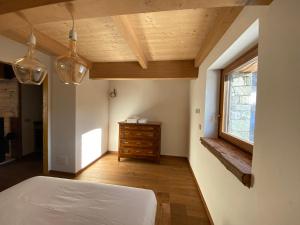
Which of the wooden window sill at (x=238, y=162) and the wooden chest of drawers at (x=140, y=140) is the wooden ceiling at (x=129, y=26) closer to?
the wooden window sill at (x=238, y=162)

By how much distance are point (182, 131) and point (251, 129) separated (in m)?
2.61

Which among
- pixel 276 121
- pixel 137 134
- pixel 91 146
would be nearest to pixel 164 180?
pixel 137 134

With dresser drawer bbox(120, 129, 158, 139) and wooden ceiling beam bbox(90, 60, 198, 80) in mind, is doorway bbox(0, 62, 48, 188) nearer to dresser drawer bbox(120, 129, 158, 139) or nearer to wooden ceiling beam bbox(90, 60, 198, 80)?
wooden ceiling beam bbox(90, 60, 198, 80)

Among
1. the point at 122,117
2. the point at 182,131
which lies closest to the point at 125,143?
the point at 122,117

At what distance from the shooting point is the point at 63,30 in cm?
181

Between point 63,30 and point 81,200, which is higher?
point 63,30

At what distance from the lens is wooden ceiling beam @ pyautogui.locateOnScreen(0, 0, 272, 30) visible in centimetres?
95

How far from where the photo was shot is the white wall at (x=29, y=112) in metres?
3.70

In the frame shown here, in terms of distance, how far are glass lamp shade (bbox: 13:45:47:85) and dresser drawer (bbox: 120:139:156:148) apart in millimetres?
2547

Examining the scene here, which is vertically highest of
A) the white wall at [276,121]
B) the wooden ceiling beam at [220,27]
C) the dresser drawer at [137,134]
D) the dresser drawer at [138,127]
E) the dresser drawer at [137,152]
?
the wooden ceiling beam at [220,27]

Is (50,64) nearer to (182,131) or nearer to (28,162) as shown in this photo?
(28,162)

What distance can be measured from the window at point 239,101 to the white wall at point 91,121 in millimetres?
2476

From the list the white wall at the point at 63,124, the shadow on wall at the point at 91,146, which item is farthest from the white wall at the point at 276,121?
the shadow on wall at the point at 91,146

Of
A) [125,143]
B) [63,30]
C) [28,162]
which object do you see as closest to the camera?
[63,30]
